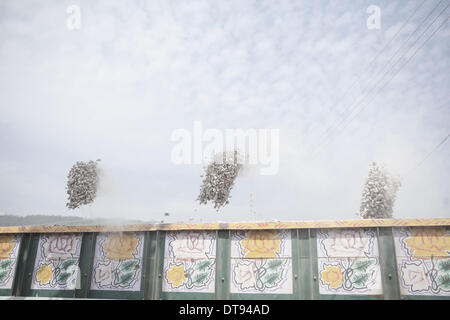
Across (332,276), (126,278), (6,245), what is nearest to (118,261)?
(126,278)

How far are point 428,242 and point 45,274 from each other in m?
A: 12.2

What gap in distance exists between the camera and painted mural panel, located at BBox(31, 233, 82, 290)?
9539 mm

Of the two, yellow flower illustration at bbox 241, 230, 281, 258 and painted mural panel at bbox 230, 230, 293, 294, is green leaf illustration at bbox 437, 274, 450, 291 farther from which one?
yellow flower illustration at bbox 241, 230, 281, 258

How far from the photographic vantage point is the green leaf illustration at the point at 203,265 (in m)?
8.85

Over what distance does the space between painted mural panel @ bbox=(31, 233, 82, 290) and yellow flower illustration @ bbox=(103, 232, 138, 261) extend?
42.8 inches

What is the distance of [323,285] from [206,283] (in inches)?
137

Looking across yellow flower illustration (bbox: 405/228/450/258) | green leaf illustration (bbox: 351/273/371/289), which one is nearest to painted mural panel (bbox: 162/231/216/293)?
green leaf illustration (bbox: 351/273/371/289)

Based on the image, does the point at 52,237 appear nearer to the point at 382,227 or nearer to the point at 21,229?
the point at 21,229

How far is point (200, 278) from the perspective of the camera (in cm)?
878

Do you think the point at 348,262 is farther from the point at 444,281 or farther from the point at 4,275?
the point at 4,275

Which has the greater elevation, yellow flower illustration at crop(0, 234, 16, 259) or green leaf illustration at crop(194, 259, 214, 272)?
yellow flower illustration at crop(0, 234, 16, 259)

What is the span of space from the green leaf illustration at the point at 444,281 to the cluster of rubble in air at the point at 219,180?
22129mm
